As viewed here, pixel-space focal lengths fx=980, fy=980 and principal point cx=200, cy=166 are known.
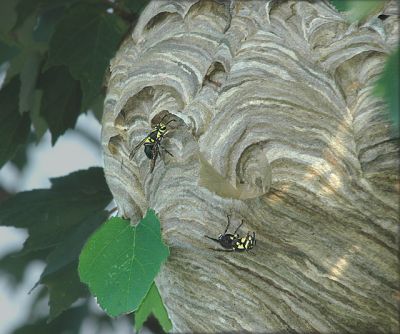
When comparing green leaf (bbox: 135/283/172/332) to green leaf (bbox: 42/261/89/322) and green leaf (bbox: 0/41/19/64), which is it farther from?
green leaf (bbox: 0/41/19/64)

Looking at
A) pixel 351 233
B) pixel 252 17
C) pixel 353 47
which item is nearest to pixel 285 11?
pixel 252 17

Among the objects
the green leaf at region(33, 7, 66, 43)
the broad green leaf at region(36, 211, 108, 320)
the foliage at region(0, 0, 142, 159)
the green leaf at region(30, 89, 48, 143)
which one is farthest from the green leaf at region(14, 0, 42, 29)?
the broad green leaf at region(36, 211, 108, 320)

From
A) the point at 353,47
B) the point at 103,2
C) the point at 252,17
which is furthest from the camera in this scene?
the point at 103,2

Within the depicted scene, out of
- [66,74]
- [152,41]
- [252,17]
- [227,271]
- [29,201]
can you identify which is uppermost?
[252,17]

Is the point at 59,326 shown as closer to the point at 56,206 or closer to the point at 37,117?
the point at 56,206

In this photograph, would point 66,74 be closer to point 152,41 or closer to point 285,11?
point 152,41

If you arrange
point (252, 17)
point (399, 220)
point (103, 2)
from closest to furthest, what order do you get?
1. point (399, 220)
2. point (252, 17)
3. point (103, 2)

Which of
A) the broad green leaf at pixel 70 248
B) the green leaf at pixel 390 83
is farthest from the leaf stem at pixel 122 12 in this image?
the green leaf at pixel 390 83
